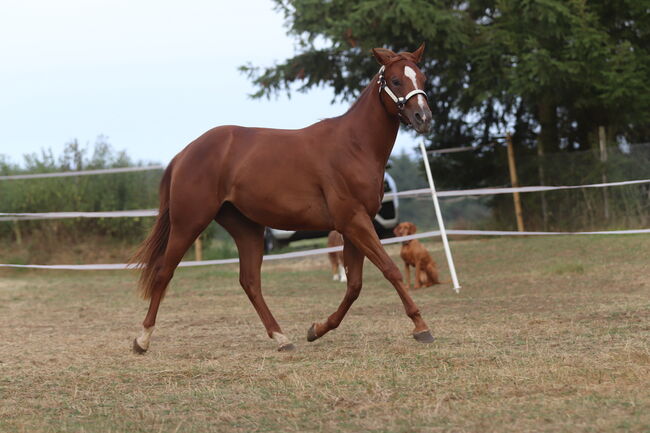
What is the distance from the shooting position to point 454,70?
19.6 metres

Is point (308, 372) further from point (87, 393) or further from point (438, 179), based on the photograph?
point (438, 179)

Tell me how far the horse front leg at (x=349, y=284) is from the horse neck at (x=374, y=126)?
0.68 m

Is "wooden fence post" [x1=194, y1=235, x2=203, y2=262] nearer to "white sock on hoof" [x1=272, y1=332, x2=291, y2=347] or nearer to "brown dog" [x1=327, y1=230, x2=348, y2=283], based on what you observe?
"brown dog" [x1=327, y1=230, x2=348, y2=283]

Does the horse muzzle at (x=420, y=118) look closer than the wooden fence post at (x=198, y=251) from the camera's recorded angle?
Yes

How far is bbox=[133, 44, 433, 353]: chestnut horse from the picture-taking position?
21.2 ft

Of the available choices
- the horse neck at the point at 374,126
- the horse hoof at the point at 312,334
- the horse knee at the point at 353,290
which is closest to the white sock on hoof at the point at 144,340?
the horse hoof at the point at 312,334

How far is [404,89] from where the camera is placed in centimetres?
646

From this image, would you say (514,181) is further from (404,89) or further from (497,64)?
(404,89)

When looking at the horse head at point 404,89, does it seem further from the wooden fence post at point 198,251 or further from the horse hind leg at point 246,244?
the wooden fence post at point 198,251

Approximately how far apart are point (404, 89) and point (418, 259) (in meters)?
5.66

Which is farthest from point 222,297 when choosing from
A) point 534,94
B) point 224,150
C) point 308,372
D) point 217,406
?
point 534,94

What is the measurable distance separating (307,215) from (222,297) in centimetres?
560

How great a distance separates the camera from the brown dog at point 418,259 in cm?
1191

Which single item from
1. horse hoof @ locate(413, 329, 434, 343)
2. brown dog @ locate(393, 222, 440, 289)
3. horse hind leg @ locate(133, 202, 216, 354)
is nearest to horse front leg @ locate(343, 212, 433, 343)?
horse hoof @ locate(413, 329, 434, 343)
